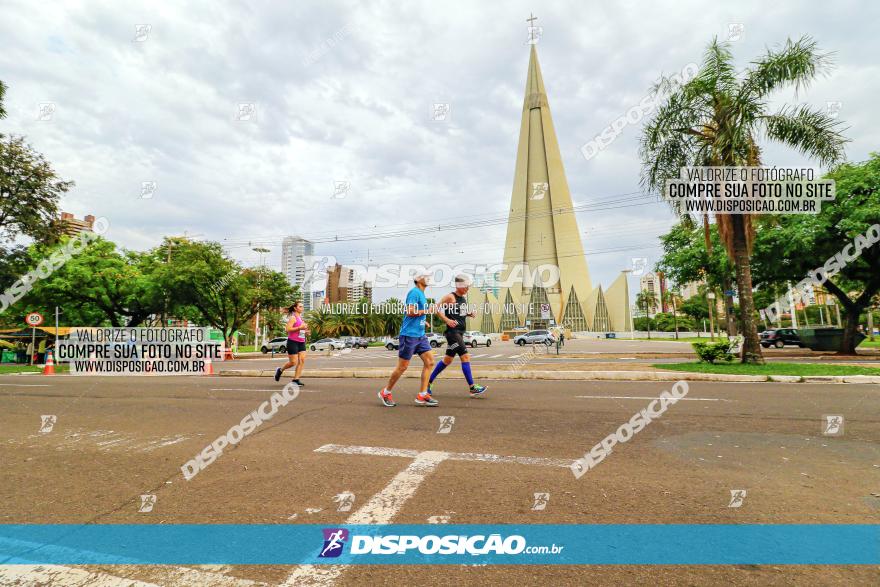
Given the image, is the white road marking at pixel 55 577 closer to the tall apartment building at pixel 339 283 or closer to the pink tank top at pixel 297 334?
the pink tank top at pixel 297 334

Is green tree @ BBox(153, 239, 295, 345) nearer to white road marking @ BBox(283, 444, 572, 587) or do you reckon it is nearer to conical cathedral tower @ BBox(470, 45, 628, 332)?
white road marking @ BBox(283, 444, 572, 587)

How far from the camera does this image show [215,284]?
3183cm

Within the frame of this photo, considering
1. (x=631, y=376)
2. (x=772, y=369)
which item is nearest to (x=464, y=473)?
(x=631, y=376)

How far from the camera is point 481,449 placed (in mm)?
4129

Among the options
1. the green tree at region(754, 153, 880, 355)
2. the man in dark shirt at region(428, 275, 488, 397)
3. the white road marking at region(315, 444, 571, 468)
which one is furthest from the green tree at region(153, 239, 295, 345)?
the green tree at region(754, 153, 880, 355)

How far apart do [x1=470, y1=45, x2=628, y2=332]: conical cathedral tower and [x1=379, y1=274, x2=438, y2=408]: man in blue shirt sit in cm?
8486

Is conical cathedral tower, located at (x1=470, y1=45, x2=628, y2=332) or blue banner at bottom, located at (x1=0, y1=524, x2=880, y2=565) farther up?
conical cathedral tower, located at (x1=470, y1=45, x2=628, y2=332)

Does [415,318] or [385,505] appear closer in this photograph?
[385,505]

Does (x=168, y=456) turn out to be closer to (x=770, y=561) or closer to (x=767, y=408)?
(x=770, y=561)

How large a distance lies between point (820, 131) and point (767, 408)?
1010cm

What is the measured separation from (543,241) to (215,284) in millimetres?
74169

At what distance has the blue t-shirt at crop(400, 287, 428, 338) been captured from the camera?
6525mm

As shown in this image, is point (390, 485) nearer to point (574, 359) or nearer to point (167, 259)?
point (574, 359)

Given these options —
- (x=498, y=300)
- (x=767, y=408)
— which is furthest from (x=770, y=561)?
(x=498, y=300)
